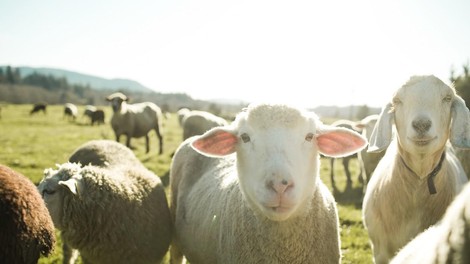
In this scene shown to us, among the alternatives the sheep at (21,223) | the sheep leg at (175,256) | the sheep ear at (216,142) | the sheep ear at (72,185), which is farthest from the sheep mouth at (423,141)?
the sheep ear at (72,185)

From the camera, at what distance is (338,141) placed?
10.3 feet

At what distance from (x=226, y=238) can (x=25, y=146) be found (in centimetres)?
1629

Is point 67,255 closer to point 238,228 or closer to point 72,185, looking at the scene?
point 72,185

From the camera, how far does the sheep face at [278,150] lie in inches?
99.2

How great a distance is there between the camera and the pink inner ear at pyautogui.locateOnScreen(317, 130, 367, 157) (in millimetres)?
3074

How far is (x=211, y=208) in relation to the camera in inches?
153

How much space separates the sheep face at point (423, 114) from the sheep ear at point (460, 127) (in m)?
0.07

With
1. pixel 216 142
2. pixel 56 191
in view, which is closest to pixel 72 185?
pixel 56 191

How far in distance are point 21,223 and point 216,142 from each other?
5.11 ft

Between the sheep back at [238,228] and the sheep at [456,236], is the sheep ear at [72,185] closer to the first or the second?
the sheep back at [238,228]

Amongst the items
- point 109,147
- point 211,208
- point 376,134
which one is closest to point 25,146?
point 109,147

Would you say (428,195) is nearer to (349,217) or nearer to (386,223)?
(386,223)

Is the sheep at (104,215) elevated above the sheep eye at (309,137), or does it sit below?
below

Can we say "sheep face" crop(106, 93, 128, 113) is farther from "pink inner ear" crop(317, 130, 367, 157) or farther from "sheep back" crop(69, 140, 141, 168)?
"pink inner ear" crop(317, 130, 367, 157)
